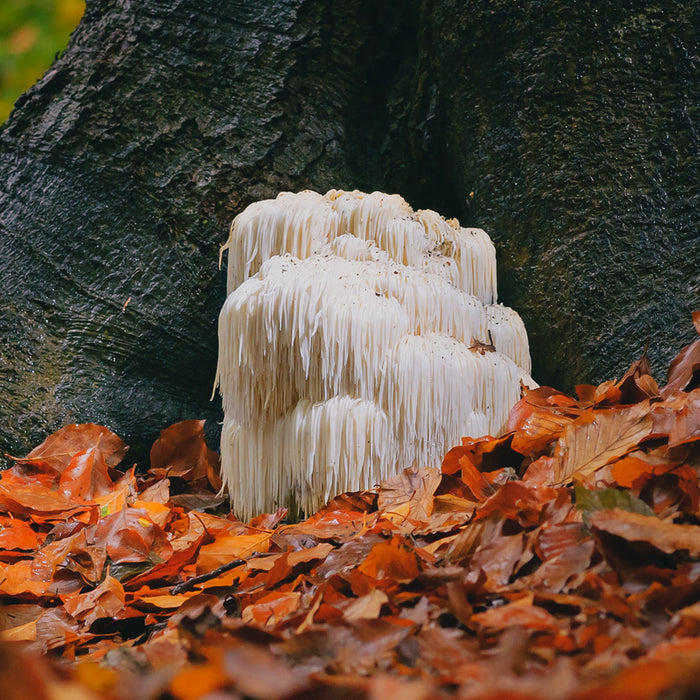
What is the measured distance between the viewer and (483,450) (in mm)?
2047

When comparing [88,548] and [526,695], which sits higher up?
[526,695]

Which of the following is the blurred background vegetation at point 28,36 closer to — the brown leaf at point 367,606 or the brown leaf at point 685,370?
the brown leaf at point 685,370

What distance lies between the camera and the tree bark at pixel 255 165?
2668mm

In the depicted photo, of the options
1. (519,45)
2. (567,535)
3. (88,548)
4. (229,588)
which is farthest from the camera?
(519,45)

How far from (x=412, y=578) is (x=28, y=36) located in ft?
17.5

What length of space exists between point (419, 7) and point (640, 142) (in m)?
1.48

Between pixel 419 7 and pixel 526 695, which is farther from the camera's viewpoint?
pixel 419 7

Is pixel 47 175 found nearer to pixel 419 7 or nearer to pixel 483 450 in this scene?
pixel 419 7

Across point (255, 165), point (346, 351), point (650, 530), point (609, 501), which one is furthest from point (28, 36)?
point (650, 530)

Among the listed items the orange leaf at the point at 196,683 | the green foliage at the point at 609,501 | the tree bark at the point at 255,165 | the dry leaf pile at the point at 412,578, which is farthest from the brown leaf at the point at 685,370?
the orange leaf at the point at 196,683

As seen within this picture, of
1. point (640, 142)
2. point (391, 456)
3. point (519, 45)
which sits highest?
point (519, 45)

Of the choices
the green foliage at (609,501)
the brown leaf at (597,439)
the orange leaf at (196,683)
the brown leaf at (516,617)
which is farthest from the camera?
the brown leaf at (597,439)

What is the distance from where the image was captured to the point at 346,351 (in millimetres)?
2176

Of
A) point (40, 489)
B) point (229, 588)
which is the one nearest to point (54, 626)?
point (229, 588)
